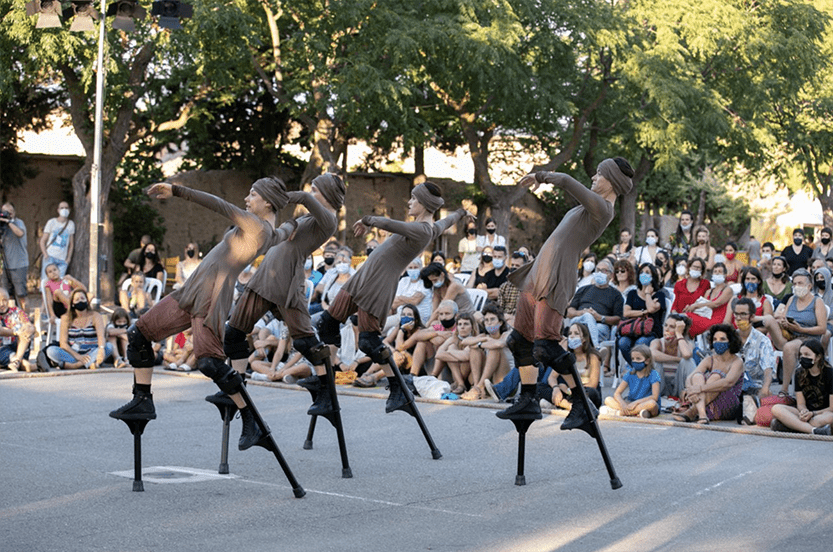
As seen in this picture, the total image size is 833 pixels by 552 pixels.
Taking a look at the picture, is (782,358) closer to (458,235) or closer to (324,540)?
(324,540)

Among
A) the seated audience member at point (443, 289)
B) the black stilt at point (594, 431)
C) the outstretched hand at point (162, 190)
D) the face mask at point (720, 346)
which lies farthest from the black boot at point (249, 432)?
the seated audience member at point (443, 289)

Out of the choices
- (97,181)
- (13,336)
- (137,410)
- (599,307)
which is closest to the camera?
(137,410)

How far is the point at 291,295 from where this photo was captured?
8156mm

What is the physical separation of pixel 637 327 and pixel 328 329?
4751 mm

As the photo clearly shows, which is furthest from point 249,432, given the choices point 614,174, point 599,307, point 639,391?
point 599,307

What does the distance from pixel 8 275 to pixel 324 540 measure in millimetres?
13829

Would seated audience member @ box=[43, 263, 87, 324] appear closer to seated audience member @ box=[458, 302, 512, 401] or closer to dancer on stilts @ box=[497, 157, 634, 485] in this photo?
seated audience member @ box=[458, 302, 512, 401]

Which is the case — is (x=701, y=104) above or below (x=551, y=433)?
above

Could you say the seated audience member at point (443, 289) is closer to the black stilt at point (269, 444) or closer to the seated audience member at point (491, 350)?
the seated audience member at point (491, 350)

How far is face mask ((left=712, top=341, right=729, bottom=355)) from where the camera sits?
10.4 m

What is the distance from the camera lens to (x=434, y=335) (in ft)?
42.0

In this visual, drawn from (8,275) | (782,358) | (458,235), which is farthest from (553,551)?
(458,235)

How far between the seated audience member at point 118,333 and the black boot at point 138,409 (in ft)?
25.3

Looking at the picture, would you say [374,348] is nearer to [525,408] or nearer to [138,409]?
[525,408]
